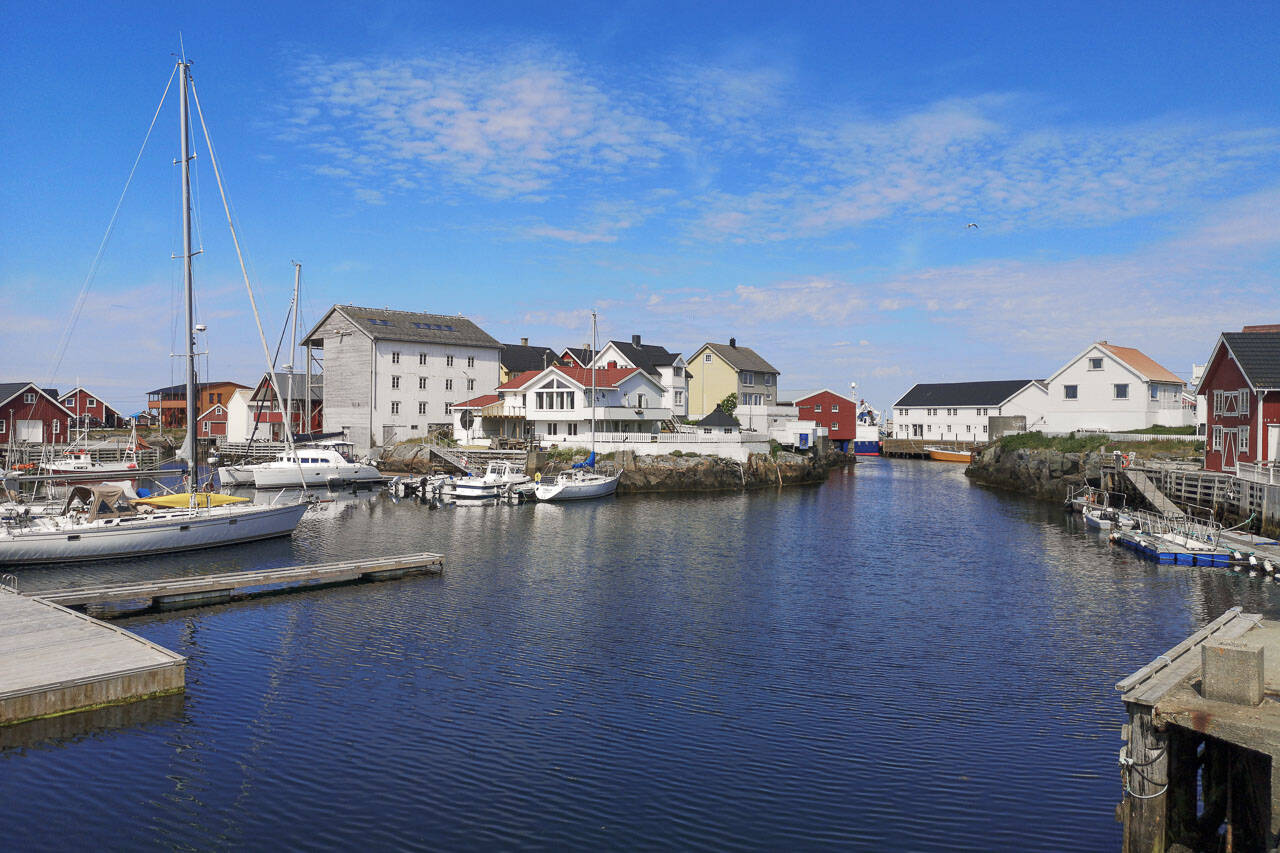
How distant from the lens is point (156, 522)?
31.2 m

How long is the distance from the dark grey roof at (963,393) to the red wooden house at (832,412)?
17143 millimetres

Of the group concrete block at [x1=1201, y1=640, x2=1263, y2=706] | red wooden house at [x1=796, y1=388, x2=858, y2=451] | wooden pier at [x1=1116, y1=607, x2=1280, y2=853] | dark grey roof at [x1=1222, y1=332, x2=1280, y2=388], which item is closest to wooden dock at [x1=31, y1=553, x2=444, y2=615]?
wooden pier at [x1=1116, y1=607, x2=1280, y2=853]

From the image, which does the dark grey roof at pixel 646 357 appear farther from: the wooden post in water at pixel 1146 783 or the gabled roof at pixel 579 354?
the wooden post in water at pixel 1146 783

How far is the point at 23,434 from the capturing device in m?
70.6

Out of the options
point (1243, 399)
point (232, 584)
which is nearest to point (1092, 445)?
point (1243, 399)

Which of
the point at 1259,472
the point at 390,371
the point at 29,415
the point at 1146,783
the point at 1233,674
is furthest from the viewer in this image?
the point at 390,371

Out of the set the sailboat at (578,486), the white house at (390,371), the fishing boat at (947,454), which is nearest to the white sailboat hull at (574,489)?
the sailboat at (578,486)

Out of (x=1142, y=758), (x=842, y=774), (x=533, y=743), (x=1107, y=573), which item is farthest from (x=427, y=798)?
(x=1107, y=573)

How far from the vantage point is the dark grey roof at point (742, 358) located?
94.5m

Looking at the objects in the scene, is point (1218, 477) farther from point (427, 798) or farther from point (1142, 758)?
point (427, 798)

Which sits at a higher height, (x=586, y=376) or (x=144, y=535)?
(x=586, y=376)

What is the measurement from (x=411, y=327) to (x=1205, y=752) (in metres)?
74.4

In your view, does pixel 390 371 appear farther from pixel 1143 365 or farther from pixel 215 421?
pixel 1143 365

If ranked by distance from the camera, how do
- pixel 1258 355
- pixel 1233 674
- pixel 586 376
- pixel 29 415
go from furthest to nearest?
pixel 29 415 < pixel 586 376 < pixel 1258 355 < pixel 1233 674
